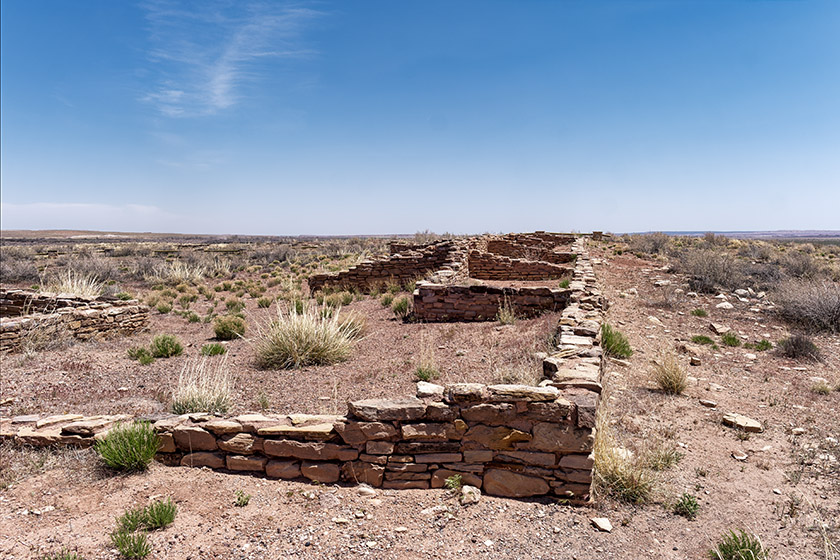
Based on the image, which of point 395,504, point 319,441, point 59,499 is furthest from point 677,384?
point 59,499

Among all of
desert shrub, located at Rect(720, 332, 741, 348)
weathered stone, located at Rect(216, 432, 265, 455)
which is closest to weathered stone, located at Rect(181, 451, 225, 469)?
weathered stone, located at Rect(216, 432, 265, 455)

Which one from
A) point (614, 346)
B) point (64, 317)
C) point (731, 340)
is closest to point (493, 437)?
point (614, 346)

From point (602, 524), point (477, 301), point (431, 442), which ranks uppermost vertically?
point (477, 301)

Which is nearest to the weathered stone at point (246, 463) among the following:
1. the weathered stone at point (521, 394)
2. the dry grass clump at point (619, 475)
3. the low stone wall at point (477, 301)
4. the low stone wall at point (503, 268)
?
→ the weathered stone at point (521, 394)

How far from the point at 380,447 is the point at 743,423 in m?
3.87

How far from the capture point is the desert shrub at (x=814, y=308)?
852 centimetres

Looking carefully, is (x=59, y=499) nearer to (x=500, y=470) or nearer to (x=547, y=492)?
(x=500, y=470)

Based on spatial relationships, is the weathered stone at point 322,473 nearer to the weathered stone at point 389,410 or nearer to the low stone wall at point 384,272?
the weathered stone at point 389,410

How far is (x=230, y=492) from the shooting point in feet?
11.9

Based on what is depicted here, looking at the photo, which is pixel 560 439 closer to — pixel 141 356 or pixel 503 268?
pixel 141 356

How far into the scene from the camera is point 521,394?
11.6ft

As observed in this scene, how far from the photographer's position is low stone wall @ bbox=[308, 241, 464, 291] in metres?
14.9

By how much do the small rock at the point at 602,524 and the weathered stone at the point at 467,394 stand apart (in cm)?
117

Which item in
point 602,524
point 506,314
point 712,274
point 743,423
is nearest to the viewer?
point 602,524
